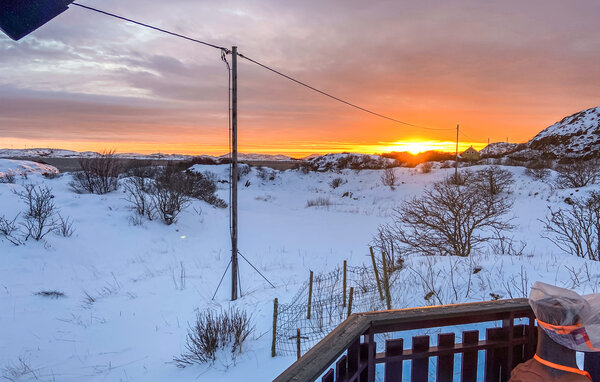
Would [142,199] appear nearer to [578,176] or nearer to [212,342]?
[212,342]

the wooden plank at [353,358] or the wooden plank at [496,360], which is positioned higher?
the wooden plank at [353,358]

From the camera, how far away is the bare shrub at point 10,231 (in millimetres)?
11930

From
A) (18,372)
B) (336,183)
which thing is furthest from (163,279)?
(336,183)

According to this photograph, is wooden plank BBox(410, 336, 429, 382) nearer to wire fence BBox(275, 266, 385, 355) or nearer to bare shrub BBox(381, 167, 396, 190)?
wire fence BBox(275, 266, 385, 355)

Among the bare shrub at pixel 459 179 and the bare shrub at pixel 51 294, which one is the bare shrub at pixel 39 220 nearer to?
the bare shrub at pixel 51 294

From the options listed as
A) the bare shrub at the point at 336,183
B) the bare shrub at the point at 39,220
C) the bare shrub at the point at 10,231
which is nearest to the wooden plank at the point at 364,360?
the bare shrub at the point at 10,231

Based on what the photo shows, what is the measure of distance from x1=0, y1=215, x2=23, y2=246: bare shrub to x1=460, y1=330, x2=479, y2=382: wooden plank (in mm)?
13966

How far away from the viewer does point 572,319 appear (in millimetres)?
1736

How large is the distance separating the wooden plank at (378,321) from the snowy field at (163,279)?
13.0ft

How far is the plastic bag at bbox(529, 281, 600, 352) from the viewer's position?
68.0 inches

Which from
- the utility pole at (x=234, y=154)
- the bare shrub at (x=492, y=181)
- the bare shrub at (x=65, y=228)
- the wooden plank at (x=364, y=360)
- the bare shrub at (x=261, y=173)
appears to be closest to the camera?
the wooden plank at (x=364, y=360)

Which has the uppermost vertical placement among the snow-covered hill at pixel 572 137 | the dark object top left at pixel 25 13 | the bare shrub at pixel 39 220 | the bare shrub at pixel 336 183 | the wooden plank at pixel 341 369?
the snow-covered hill at pixel 572 137

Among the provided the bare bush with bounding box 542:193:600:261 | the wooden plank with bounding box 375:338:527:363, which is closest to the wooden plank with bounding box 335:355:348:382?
the wooden plank with bounding box 375:338:527:363

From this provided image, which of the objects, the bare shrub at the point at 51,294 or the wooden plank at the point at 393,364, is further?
the bare shrub at the point at 51,294
